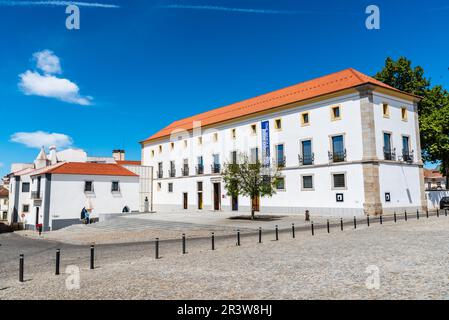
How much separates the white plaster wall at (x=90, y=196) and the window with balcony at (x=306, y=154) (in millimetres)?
22711

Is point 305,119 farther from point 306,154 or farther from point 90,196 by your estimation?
point 90,196

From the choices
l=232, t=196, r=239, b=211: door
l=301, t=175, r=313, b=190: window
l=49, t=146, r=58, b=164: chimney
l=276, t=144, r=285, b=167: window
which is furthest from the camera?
l=49, t=146, r=58, b=164: chimney

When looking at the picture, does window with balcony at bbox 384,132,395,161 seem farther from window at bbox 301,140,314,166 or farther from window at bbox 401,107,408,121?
window at bbox 301,140,314,166

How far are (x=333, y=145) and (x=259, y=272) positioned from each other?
79.4 ft

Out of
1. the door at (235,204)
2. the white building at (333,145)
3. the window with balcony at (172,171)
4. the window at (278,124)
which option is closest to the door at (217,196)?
the white building at (333,145)

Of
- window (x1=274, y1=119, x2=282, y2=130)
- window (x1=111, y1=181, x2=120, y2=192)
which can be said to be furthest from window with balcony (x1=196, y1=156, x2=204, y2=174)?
window (x1=274, y1=119, x2=282, y2=130)

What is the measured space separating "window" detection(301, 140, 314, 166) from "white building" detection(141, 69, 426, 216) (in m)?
0.09

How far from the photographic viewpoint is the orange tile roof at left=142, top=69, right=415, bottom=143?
32116 millimetres

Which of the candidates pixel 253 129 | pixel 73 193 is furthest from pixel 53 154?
pixel 253 129

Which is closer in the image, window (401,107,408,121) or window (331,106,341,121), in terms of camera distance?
window (331,106,341,121)

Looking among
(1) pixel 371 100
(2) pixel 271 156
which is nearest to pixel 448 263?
(1) pixel 371 100

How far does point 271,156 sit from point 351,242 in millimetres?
22745

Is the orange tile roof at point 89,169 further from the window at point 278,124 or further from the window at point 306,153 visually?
the window at point 306,153
